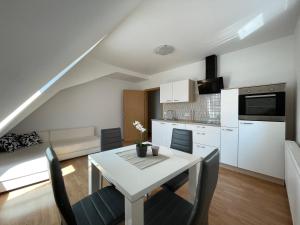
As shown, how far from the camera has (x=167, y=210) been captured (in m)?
1.15

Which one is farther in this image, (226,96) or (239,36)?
(226,96)

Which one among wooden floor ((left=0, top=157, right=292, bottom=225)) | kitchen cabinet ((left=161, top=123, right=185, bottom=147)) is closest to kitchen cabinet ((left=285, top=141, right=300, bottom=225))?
wooden floor ((left=0, top=157, right=292, bottom=225))

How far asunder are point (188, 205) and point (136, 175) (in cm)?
54

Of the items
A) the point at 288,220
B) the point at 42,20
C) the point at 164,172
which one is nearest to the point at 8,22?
the point at 42,20

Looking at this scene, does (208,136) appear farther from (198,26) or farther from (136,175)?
(136,175)

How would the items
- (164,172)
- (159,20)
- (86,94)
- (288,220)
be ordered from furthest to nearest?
(86,94), (159,20), (288,220), (164,172)

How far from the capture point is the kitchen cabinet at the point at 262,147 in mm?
2184

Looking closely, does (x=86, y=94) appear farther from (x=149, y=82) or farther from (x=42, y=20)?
(x=42, y=20)

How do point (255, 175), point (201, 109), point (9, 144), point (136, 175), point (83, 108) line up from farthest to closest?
1. point (83, 108)
2. point (201, 109)
3. point (9, 144)
4. point (255, 175)
5. point (136, 175)

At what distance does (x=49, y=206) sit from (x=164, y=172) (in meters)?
1.73

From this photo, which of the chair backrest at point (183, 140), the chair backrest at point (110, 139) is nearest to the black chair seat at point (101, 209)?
the chair backrest at point (110, 139)

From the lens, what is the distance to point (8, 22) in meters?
0.43

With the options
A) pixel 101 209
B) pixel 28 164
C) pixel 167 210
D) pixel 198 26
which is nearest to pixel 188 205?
pixel 167 210

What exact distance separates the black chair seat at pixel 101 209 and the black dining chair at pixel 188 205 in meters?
0.24
